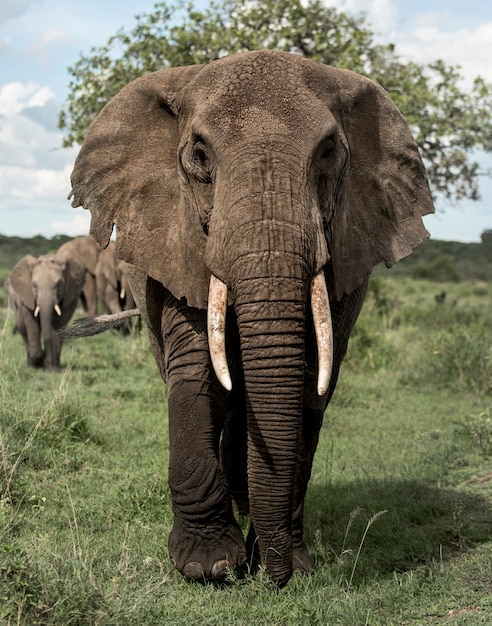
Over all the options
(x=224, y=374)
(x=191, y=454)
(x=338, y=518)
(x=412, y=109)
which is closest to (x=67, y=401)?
(x=338, y=518)

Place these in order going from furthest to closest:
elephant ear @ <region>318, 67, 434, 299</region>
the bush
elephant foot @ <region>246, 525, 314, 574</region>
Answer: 1. the bush
2. elephant foot @ <region>246, 525, 314, 574</region>
3. elephant ear @ <region>318, 67, 434, 299</region>

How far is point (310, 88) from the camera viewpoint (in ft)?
15.2

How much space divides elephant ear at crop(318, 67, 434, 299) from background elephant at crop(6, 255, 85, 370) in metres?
8.58

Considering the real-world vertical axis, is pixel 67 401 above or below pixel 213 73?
below

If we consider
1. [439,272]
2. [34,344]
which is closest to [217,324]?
[34,344]

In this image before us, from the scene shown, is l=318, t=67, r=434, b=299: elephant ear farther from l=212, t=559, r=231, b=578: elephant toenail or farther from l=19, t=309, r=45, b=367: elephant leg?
l=19, t=309, r=45, b=367: elephant leg

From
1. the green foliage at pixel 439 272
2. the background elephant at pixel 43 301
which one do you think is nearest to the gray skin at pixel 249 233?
the background elephant at pixel 43 301

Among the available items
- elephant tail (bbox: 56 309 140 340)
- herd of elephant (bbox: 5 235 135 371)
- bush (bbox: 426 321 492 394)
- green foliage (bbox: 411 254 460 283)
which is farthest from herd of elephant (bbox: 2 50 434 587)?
green foliage (bbox: 411 254 460 283)

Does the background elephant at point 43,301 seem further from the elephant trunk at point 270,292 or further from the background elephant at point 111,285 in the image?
the elephant trunk at point 270,292

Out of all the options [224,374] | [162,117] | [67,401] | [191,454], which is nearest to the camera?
[224,374]

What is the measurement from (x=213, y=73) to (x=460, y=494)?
3.78m

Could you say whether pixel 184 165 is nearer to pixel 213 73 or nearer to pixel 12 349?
pixel 213 73

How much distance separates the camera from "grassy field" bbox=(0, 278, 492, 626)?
4.41 metres

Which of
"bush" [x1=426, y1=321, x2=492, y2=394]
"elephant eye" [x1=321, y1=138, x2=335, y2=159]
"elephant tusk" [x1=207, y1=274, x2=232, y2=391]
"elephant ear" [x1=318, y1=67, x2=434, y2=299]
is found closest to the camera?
"elephant tusk" [x1=207, y1=274, x2=232, y2=391]
